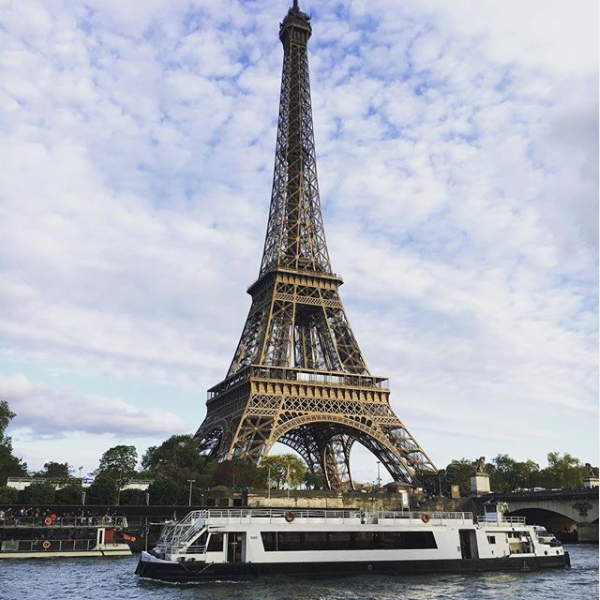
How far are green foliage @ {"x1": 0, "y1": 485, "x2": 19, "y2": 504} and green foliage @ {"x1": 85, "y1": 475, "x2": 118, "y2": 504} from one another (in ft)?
19.4

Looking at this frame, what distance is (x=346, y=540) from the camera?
1448 inches

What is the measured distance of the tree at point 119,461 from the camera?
243 feet

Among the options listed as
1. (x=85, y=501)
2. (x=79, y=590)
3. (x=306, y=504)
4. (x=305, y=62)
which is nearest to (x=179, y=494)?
(x=85, y=501)

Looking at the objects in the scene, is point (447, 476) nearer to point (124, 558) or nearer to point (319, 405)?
point (319, 405)

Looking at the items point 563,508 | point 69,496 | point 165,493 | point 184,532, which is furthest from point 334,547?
point 563,508

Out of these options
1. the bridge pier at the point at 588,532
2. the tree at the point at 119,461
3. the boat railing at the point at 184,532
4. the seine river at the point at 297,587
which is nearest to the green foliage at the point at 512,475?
the bridge pier at the point at 588,532

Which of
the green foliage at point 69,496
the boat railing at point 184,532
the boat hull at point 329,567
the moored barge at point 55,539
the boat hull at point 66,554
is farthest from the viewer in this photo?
the green foliage at point 69,496

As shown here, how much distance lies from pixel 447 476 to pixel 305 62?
61.5m

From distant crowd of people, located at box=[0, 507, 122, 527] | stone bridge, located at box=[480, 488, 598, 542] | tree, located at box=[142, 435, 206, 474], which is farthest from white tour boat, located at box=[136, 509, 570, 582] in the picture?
tree, located at box=[142, 435, 206, 474]

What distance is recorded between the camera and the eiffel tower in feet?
222

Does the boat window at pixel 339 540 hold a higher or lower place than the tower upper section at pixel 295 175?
lower

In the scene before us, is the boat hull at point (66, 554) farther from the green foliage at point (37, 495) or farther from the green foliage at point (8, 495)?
the green foliage at point (8, 495)

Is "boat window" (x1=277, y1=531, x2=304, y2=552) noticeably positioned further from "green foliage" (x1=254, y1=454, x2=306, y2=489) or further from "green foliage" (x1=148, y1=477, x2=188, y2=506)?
"green foliage" (x1=254, y1=454, x2=306, y2=489)

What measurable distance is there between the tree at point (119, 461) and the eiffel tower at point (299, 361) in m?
7.90
